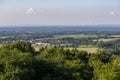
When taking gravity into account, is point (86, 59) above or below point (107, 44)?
above

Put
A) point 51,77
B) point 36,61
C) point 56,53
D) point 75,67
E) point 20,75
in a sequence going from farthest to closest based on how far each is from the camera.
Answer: point 56,53
point 75,67
point 36,61
point 51,77
point 20,75

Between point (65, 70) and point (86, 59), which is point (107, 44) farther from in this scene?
point (65, 70)

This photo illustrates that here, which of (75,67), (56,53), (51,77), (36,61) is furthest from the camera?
(56,53)

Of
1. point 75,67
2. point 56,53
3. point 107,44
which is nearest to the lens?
point 75,67

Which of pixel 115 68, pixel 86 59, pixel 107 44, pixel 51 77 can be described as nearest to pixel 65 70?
pixel 51 77

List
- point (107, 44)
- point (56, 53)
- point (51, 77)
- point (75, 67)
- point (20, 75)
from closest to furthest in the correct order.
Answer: point (20, 75) → point (51, 77) → point (75, 67) → point (56, 53) → point (107, 44)

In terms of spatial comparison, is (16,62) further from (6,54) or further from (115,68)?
(115,68)

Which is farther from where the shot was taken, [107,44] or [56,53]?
[107,44]

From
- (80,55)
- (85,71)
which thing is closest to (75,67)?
(85,71)

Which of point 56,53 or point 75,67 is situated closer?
point 75,67
